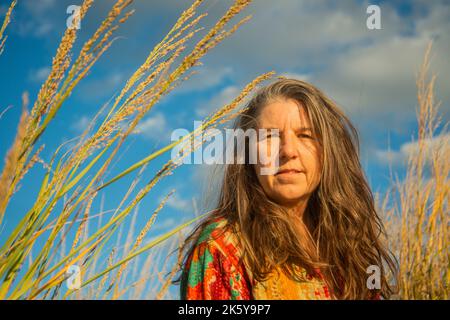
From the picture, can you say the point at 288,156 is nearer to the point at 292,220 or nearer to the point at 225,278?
the point at 292,220

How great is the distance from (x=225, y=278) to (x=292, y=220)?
16.3 inches

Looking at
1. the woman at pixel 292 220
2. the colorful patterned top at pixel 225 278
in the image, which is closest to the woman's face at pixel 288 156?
the woman at pixel 292 220

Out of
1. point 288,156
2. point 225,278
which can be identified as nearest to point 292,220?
point 288,156

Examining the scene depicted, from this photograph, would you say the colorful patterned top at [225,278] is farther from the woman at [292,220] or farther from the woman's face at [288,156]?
the woman's face at [288,156]

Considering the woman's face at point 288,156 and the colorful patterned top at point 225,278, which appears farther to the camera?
the woman's face at point 288,156

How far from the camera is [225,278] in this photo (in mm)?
1301

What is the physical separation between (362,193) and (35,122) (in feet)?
4.61

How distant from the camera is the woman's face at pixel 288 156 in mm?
1512

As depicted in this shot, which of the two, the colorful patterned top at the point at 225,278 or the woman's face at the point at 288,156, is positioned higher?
the woman's face at the point at 288,156

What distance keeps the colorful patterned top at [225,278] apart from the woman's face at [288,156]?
0.22m

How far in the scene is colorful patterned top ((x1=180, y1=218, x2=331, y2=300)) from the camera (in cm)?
128

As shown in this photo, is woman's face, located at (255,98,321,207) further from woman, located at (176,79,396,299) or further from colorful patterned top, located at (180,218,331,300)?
colorful patterned top, located at (180,218,331,300)

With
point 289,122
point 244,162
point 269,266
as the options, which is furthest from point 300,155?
point 269,266
